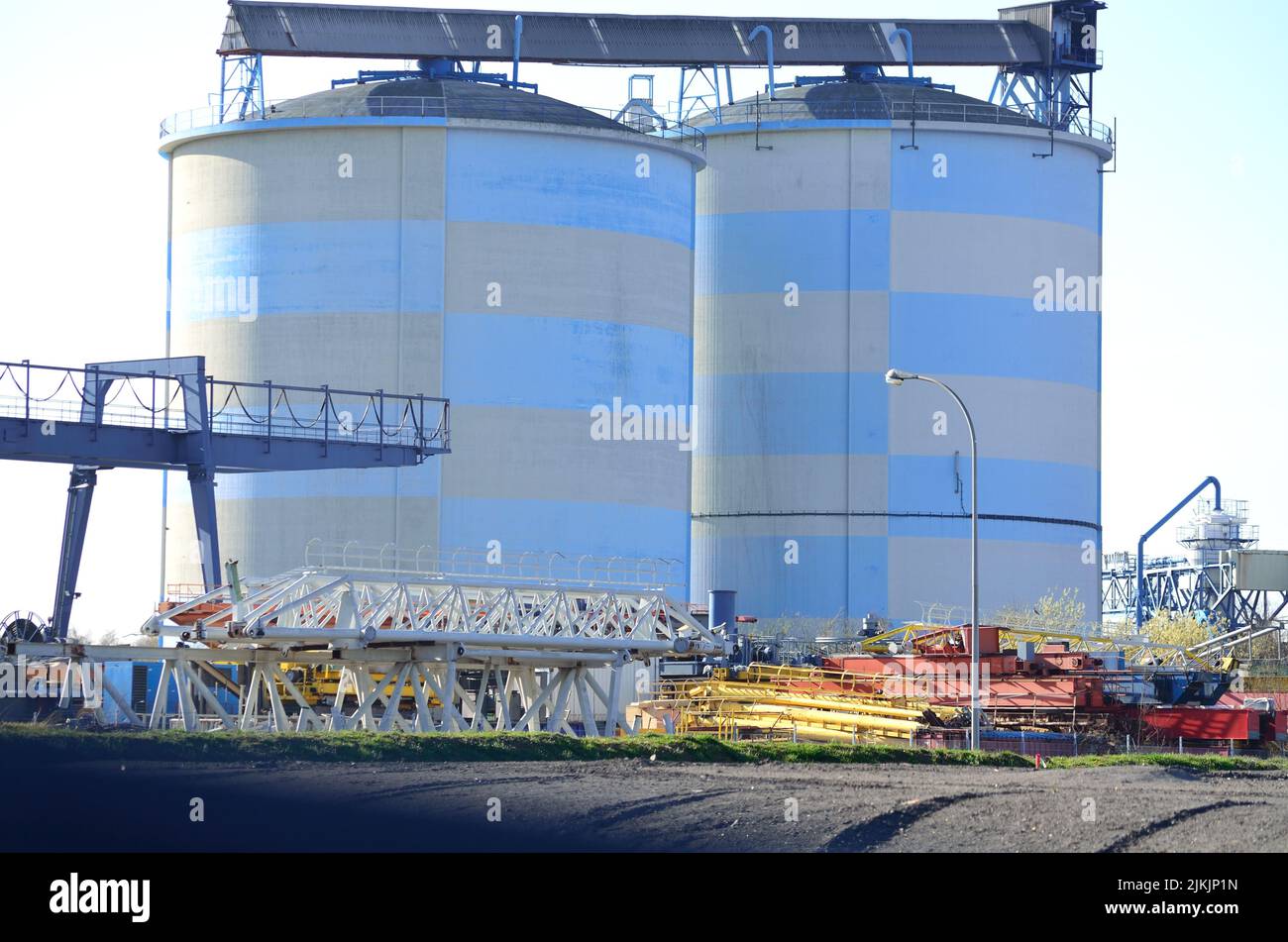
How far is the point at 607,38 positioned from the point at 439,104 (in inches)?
435

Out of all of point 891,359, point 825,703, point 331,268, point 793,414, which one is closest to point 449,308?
point 331,268

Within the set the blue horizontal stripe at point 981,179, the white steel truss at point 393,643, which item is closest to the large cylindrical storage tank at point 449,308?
the blue horizontal stripe at point 981,179

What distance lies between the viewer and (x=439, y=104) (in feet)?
215

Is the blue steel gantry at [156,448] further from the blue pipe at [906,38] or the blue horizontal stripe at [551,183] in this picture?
the blue pipe at [906,38]

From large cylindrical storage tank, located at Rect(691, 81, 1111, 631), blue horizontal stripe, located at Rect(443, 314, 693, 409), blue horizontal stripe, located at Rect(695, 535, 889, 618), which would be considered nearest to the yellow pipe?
blue horizontal stripe, located at Rect(443, 314, 693, 409)

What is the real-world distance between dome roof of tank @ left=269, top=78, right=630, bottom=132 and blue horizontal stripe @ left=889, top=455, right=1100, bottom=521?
54.3ft

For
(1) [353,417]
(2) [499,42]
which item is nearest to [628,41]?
(2) [499,42]

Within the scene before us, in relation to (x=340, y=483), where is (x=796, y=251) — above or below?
above

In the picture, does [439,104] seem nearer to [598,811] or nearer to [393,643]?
[393,643]

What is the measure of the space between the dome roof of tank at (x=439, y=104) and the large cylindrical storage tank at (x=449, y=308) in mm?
147

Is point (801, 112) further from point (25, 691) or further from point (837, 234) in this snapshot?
point (25, 691)

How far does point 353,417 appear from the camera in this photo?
201 feet

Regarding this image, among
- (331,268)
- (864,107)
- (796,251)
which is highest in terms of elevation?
(864,107)
